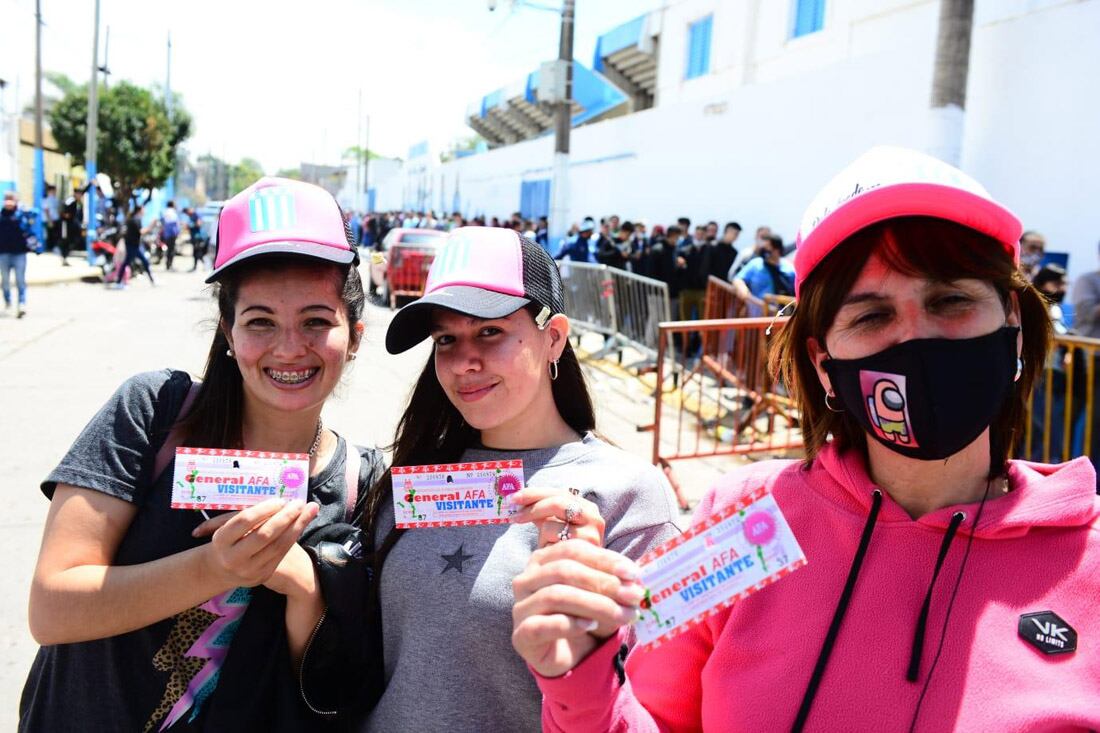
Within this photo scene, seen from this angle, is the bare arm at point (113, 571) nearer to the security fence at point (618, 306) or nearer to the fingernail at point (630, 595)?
the fingernail at point (630, 595)

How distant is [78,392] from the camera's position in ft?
27.8

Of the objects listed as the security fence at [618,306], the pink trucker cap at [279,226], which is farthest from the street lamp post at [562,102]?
the pink trucker cap at [279,226]

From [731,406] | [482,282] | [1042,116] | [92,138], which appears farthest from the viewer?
[92,138]

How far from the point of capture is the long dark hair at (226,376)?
1.79 meters

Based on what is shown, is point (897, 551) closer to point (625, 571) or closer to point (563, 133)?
point (625, 571)

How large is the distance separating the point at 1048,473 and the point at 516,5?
60.3 ft

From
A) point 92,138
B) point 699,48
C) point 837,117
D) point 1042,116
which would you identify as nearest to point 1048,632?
point 1042,116

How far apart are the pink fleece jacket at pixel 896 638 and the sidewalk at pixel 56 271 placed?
21519mm

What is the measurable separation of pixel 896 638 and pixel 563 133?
1939 centimetres

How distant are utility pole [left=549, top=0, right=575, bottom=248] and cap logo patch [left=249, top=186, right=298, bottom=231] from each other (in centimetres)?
1764

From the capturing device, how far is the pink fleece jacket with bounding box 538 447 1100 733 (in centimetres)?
124

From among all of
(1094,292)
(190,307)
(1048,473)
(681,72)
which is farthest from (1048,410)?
(681,72)

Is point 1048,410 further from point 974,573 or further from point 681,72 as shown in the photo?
point 681,72

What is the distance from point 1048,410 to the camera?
5434mm
